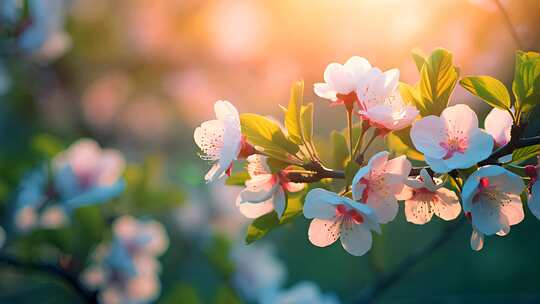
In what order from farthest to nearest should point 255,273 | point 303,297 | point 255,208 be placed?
point 255,273 → point 303,297 → point 255,208

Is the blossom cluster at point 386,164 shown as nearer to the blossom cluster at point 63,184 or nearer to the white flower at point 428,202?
the white flower at point 428,202

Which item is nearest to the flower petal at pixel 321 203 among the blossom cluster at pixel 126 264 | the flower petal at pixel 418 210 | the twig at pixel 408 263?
the flower petal at pixel 418 210

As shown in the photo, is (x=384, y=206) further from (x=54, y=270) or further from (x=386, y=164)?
(x=54, y=270)

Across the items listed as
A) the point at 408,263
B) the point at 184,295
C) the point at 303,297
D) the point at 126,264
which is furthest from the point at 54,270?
the point at 408,263

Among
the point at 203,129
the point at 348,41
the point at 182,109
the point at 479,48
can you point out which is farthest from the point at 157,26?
the point at 203,129

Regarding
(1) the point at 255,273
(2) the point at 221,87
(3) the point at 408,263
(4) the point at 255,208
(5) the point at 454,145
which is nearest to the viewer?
(5) the point at 454,145

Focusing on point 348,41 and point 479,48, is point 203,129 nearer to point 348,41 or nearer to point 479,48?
point 479,48

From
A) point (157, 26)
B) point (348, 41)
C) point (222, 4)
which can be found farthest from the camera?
point (157, 26)
